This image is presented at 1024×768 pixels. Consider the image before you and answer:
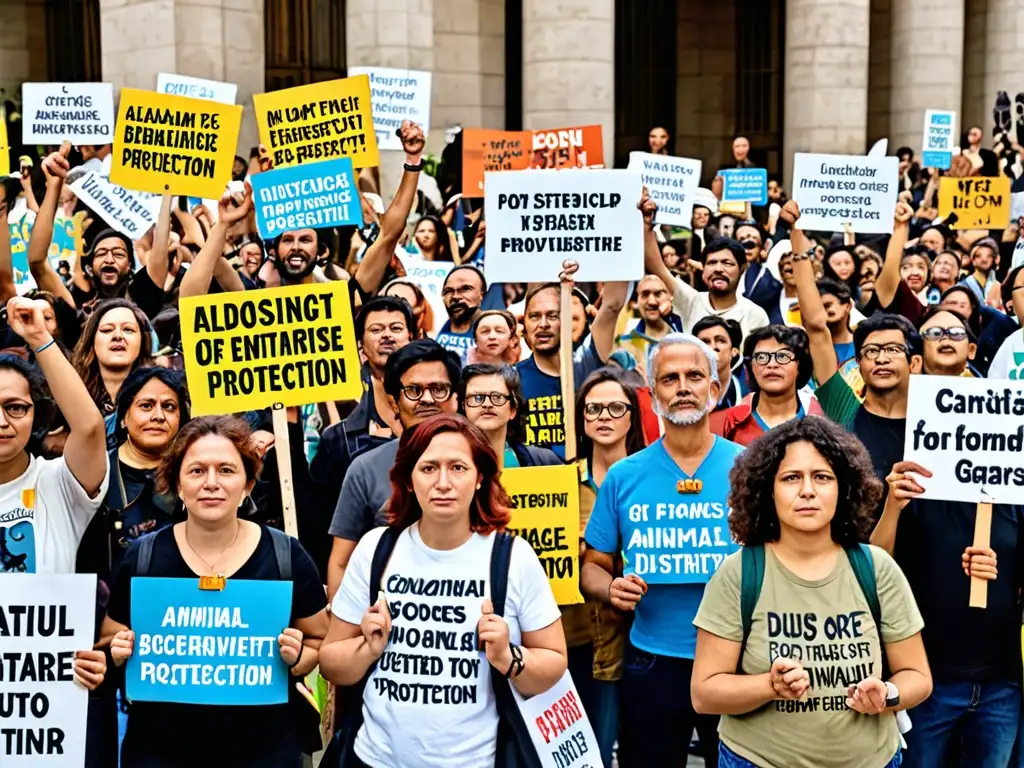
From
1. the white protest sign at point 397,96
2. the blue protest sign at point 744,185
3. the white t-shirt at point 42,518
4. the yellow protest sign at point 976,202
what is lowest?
the white t-shirt at point 42,518

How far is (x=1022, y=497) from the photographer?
5.79 metres

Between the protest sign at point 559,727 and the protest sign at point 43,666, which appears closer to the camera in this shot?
the protest sign at point 559,727

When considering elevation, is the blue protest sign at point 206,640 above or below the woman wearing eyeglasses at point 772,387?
below

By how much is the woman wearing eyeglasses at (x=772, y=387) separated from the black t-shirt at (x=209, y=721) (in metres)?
2.48

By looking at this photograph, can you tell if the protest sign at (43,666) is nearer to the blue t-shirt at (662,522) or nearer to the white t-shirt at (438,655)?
the white t-shirt at (438,655)

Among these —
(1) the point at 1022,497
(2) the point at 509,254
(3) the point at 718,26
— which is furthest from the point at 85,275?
(3) the point at 718,26

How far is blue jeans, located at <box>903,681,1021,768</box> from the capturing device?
5871 millimetres

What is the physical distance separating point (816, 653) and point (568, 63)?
17734mm

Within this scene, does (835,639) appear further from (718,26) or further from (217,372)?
(718,26)

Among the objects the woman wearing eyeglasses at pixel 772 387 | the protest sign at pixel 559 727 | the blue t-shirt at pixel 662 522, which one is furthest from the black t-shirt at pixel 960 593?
the protest sign at pixel 559 727

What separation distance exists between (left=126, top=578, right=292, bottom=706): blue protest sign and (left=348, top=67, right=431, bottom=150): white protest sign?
437 inches

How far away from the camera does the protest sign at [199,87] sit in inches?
591

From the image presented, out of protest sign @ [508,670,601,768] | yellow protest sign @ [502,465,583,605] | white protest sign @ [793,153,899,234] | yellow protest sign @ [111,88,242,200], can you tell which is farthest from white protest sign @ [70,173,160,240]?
protest sign @ [508,670,601,768]

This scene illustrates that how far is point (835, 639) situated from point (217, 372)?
295 centimetres
